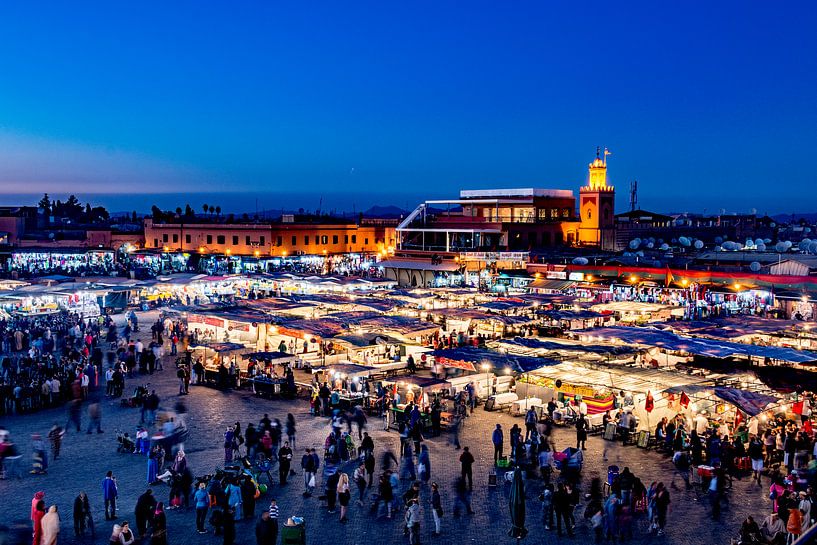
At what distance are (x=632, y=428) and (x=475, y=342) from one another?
9.85m

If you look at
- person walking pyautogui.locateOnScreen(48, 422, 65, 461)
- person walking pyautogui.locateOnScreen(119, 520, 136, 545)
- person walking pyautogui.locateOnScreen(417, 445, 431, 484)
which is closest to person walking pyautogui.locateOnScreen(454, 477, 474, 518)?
person walking pyautogui.locateOnScreen(417, 445, 431, 484)

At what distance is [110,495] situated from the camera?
1192cm

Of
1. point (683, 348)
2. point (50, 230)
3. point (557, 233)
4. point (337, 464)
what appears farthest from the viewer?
point (50, 230)

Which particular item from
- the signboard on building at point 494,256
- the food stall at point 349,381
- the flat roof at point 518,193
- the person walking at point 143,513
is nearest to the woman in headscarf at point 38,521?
the person walking at point 143,513

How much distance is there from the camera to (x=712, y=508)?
40.6ft

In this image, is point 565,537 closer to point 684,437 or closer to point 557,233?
point 684,437

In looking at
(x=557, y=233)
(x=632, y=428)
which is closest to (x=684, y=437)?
(x=632, y=428)

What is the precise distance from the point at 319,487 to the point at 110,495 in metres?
3.37

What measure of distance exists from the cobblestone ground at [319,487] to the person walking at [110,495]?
0.50 ft

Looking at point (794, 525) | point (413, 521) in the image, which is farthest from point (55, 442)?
point (794, 525)

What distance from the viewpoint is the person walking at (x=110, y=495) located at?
39.0 ft

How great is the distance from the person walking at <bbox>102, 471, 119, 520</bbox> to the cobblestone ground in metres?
0.15

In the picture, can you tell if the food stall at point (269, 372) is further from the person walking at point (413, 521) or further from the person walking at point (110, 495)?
the person walking at point (413, 521)

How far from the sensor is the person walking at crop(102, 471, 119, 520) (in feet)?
39.0
